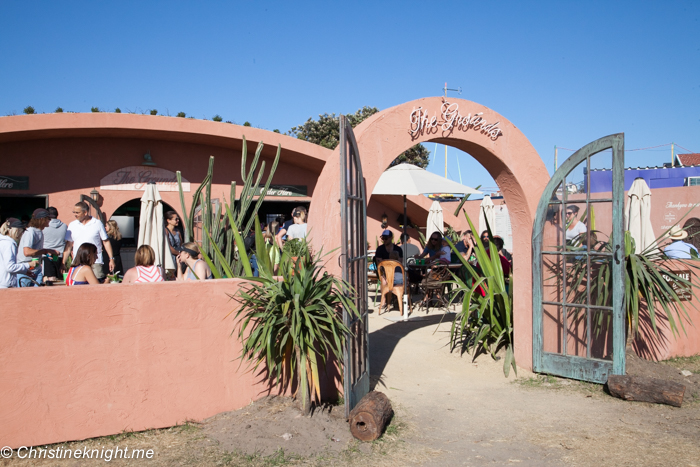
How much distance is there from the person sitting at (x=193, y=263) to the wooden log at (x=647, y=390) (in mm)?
4012

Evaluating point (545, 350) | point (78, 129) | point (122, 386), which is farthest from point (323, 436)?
point (78, 129)

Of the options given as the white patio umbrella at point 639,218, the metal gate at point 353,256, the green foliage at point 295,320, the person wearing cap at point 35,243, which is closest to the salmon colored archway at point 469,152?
the metal gate at point 353,256

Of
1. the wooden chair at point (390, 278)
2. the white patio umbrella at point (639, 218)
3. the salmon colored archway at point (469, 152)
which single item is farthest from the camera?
the wooden chair at point (390, 278)

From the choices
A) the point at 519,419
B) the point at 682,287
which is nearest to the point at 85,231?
the point at 519,419

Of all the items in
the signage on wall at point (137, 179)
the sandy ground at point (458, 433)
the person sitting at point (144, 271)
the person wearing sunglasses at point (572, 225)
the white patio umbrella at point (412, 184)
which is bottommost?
the sandy ground at point (458, 433)

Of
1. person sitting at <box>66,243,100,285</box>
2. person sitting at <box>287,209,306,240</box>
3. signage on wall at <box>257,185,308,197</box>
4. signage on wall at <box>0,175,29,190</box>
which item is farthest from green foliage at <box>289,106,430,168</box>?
person sitting at <box>66,243,100,285</box>

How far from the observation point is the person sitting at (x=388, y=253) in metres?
8.71

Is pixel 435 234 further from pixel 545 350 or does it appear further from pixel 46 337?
pixel 46 337

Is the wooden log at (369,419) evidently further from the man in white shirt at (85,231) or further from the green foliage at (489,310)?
the man in white shirt at (85,231)

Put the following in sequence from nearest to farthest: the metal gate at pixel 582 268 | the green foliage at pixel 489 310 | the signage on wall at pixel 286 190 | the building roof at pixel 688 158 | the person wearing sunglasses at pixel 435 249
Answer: the metal gate at pixel 582 268, the green foliage at pixel 489 310, the person wearing sunglasses at pixel 435 249, the signage on wall at pixel 286 190, the building roof at pixel 688 158

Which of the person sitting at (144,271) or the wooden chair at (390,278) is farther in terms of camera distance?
the wooden chair at (390,278)

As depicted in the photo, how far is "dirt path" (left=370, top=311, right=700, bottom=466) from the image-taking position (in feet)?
12.8

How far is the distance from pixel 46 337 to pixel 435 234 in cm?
657

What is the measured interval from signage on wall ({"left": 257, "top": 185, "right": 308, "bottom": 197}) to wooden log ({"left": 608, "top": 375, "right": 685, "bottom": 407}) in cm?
1016
